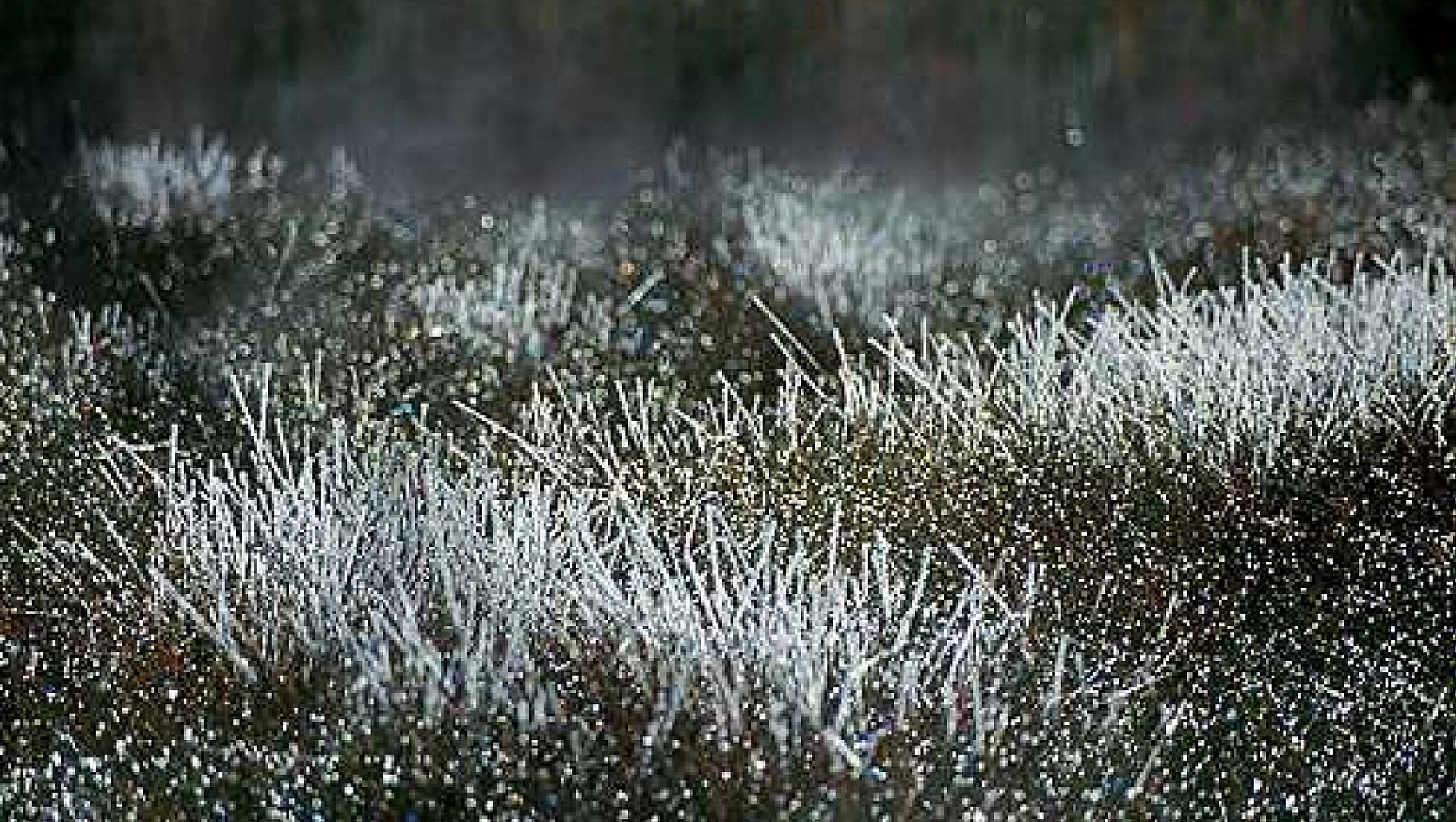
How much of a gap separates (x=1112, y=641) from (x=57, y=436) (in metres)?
1.30

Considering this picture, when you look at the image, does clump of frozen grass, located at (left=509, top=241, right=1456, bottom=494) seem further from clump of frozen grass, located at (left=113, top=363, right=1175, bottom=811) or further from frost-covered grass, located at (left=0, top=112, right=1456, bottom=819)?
clump of frozen grass, located at (left=113, top=363, right=1175, bottom=811)

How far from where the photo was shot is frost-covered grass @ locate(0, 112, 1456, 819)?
1.74 meters

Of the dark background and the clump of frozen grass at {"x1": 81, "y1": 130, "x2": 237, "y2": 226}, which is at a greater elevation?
the dark background

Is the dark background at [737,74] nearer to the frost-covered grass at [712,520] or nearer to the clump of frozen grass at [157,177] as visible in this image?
the clump of frozen grass at [157,177]

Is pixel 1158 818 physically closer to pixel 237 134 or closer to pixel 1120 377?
pixel 1120 377

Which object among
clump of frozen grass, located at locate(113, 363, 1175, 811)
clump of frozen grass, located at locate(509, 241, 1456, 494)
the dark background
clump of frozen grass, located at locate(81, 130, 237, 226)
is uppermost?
the dark background

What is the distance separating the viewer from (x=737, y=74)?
3348mm

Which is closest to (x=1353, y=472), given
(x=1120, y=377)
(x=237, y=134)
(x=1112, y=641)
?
(x=1120, y=377)

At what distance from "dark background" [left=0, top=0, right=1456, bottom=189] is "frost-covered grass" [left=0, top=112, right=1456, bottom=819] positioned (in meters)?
0.31

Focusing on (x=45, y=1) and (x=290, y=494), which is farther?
(x=45, y=1)

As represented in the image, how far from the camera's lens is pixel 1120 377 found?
2289 millimetres

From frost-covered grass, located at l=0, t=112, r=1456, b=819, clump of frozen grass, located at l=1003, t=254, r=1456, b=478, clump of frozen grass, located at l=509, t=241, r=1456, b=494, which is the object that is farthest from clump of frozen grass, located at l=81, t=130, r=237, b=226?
clump of frozen grass, located at l=1003, t=254, r=1456, b=478

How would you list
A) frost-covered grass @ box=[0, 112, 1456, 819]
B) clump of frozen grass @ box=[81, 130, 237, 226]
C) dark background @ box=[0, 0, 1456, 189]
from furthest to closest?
dark background @ box=[0, 0, 1456, 189] → clump of frozen grass @ box=[81, 130, 237, 226] → frost-covered grass @ box=[0, 112, 1456, 819]

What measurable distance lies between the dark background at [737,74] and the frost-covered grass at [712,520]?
0.31m
